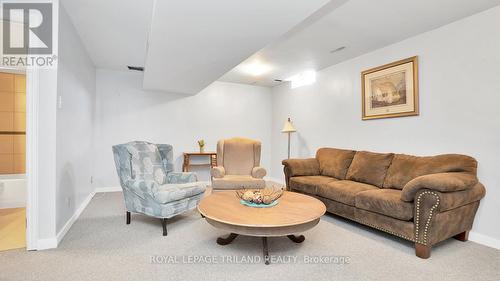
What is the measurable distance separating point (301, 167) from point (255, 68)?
201 centimetres

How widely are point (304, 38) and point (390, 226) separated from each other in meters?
2.40

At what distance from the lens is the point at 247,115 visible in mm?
6031

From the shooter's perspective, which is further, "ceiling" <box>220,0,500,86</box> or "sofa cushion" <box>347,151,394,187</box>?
"sofa cushion" <box>347,151,394,187</box>

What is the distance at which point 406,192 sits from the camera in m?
2.31

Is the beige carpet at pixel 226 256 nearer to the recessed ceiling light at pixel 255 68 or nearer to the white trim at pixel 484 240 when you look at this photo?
the white trim at pixel 484 240

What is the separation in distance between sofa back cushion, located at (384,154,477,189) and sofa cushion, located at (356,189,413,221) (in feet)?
0.58

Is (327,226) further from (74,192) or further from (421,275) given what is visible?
(74,192)

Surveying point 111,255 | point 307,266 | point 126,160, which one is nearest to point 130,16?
point 126,160

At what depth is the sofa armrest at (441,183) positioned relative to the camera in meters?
2.10

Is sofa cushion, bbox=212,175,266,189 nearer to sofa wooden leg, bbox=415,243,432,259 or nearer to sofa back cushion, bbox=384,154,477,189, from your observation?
sofa back cushion, bbox=384,154,477,189

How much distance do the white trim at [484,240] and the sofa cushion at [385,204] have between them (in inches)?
31.6

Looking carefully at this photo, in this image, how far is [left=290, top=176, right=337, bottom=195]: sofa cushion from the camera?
133 inches

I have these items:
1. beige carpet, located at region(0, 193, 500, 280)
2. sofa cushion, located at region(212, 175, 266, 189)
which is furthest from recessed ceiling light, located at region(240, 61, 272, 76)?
beige carpet, located at region(0, 193, 500, 280)

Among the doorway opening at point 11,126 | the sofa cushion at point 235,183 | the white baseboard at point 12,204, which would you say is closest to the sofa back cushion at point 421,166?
the sofa cushion at point 235,183
